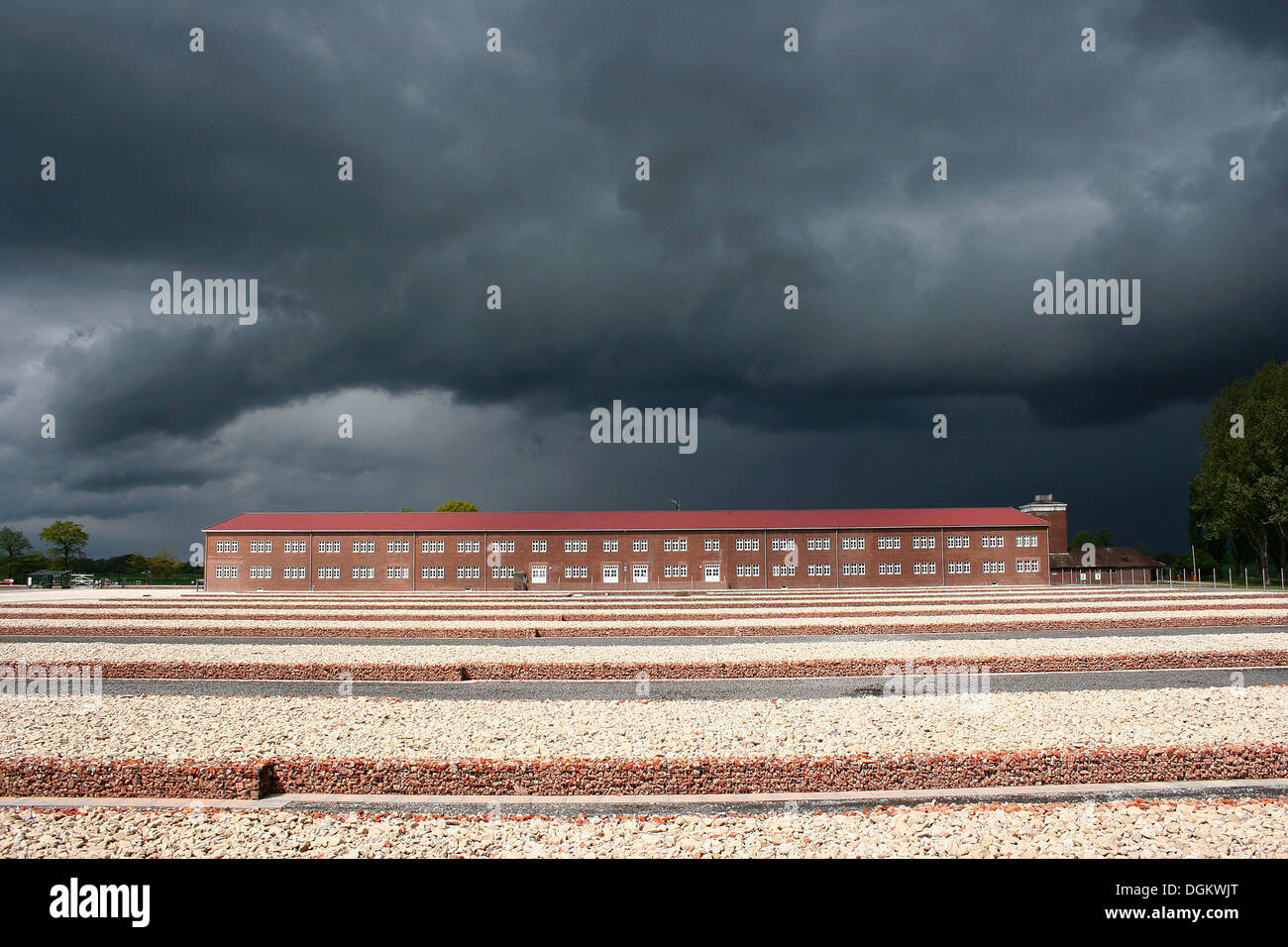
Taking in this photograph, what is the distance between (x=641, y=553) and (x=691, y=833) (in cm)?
5410

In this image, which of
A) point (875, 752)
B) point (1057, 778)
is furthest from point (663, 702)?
point (1057, 778)

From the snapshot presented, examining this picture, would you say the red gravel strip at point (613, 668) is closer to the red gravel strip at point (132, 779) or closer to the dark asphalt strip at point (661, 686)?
the dark asphalt strip at point (661, 686)

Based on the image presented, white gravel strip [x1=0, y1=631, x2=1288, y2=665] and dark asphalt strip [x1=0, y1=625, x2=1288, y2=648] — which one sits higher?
white gravel strip [x1=0, y1=631, x2=1288, y2=665]

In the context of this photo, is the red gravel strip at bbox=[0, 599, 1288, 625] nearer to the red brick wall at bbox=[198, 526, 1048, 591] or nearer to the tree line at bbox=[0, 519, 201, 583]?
the red brick wall at bbox=[198, 526, 1048, 591]

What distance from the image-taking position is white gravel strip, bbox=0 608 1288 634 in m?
26.0

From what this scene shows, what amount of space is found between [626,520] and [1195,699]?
50521 millimetres

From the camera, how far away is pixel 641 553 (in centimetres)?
6144

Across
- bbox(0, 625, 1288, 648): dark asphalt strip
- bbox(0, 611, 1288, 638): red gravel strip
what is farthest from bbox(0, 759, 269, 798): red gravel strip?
bbox(0, 611, 1288, 638): red gravel strip

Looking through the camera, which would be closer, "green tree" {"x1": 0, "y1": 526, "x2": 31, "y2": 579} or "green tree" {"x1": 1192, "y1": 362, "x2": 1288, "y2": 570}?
"green tree" {"x1": 1192, "y1": 362, "x2": 1288, "y2": 570}

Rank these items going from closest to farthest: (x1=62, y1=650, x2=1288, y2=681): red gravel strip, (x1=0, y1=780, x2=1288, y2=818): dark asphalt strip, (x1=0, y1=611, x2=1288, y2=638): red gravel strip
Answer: (x1=0, y1=780, x2=1288, y2=818): dark asphalt strip
(x1=62, y1=650, x2=1288, y2=681): red gravel strip
(x1=0, y1=611, x2=1288, y2=638): red gravel strip

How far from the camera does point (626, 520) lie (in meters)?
63.1

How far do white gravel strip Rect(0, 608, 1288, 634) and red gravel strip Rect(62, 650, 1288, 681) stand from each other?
7.29 meters

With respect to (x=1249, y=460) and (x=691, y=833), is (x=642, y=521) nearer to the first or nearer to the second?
(x=1249, y=460)
